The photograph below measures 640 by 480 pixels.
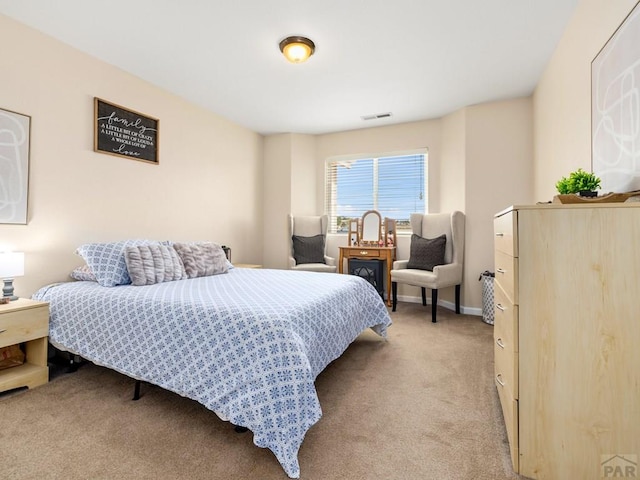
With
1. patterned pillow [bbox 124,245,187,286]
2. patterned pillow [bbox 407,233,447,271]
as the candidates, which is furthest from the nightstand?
patterned pillow [bbox 407,233,447,271]

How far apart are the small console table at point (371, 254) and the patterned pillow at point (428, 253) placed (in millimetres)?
261

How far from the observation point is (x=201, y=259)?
9.91 feet

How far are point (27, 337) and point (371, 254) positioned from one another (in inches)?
132

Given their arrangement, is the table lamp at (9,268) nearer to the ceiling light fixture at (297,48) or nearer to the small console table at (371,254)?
the ceiling light fixture at (297,48)

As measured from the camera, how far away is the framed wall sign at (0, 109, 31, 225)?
88.9 inches

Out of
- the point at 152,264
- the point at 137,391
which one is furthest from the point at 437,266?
the point at 137,391

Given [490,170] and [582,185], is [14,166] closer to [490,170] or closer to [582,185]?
[582,185]

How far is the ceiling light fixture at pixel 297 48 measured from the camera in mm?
2491

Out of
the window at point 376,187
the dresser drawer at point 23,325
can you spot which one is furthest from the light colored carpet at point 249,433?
the window at point 376,187

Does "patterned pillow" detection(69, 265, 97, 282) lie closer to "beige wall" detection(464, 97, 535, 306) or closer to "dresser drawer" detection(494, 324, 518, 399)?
"dresser drawer" detection(494, 324, 518, 399)

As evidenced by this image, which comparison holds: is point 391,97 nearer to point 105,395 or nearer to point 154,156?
point 154,156

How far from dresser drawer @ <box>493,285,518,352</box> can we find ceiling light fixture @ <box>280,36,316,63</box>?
2220 mm

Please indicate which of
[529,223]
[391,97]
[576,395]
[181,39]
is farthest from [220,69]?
[576,395]

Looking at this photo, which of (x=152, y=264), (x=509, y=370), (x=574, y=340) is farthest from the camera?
(x=152, y=264)
